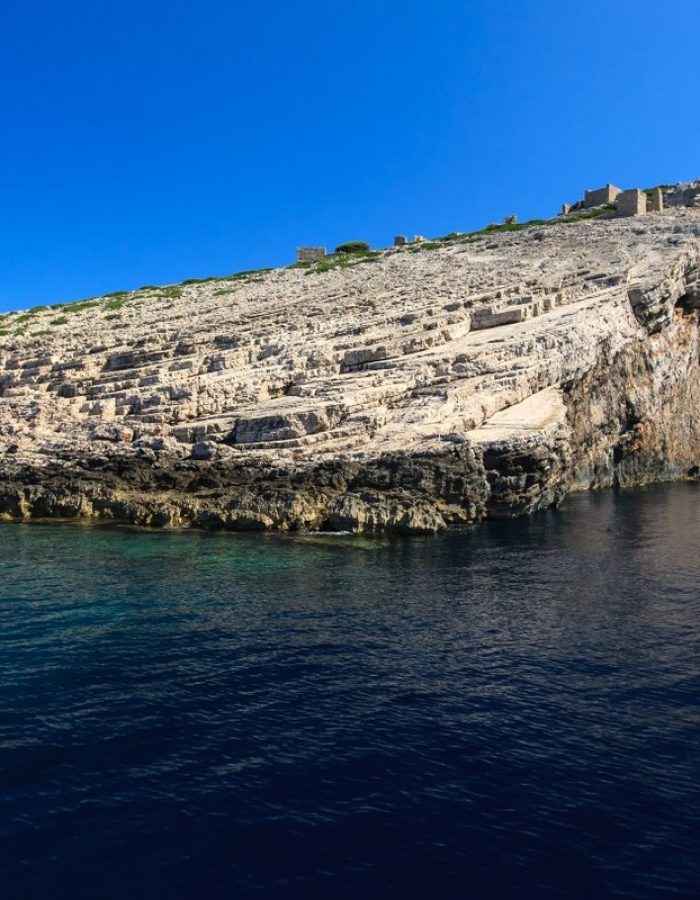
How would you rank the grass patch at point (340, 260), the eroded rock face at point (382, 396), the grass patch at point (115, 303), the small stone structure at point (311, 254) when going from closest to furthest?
the eroded rock face at point (382, 396)
the grass patch at point (115, 303)
the grass patch at point (340, 260)
the small stone structure at point (311, 254)

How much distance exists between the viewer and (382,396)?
50.0 metres

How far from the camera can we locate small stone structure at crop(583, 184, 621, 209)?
105 meters

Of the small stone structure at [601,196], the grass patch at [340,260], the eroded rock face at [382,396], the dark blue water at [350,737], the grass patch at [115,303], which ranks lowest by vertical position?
the dark blue water at [350,737]

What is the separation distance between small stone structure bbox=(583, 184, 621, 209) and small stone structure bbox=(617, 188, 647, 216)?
14.4 meters

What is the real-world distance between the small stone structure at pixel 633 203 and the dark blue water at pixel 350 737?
72.9m

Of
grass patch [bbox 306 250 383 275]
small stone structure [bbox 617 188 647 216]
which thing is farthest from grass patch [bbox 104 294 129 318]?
small stone structure [bbox 617 188 647 216]

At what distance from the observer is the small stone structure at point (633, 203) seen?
8950 centimetres

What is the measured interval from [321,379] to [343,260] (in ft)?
190

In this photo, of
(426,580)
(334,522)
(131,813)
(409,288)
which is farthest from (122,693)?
(409,288)

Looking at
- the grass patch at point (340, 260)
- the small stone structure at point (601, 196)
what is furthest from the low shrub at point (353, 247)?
the small stone structure at point (601, 196)

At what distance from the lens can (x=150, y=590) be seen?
28.2 metres

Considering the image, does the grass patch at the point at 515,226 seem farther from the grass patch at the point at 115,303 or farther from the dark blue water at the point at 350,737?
the dark blue water at the point at 350,737

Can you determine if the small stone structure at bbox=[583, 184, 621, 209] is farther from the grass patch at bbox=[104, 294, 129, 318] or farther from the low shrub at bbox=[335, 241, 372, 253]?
the grass patch at bbox=[104, 294, 129, 318]

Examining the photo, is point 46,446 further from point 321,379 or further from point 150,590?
point 150,590
